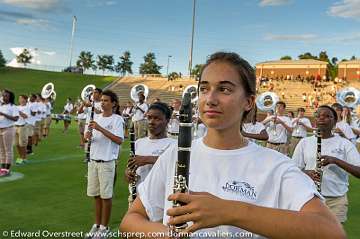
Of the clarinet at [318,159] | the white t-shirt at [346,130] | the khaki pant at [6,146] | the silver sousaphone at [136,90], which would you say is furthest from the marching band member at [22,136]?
the clarinet at [318,159]

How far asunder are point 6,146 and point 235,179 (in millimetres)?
9995

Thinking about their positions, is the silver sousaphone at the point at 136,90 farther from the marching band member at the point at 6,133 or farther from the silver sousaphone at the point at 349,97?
the marching band member at the point at 6,133

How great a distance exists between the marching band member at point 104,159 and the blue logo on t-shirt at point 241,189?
15.6 feet

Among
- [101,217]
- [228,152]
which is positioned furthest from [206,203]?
[101,217]

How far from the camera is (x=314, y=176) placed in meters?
4.94

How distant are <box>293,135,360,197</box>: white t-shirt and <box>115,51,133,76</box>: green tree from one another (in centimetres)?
10120

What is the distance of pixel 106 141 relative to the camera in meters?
6.76

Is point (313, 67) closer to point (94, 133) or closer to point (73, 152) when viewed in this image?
point (73, 152)

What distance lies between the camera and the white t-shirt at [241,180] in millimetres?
1973

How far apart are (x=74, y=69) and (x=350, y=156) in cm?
8368

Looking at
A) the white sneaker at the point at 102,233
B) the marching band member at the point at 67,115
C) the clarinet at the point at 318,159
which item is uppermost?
the clarinet at the point at 318,159

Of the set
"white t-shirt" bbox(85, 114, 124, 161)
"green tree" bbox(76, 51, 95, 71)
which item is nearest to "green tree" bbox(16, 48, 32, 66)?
"green tree" bbox(76, 51, 95, 71)

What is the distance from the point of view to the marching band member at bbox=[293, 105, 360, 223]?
5.16 m

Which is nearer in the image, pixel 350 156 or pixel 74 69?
pixel 350 156
